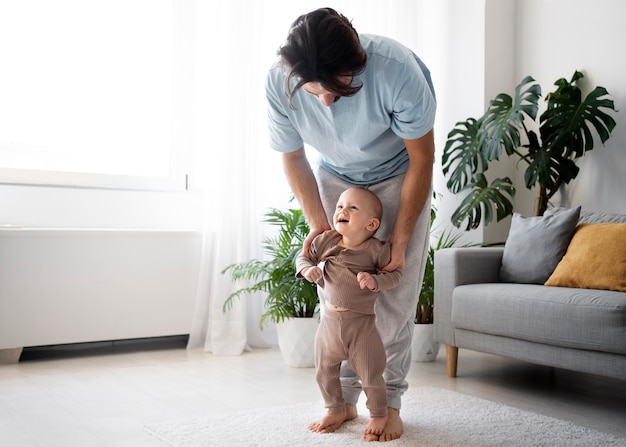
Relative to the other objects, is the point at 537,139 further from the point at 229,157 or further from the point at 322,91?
the point at 322,91

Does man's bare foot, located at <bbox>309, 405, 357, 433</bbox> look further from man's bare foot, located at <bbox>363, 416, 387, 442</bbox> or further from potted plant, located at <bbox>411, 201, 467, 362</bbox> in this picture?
potted plant, located at <bbox>411, 201, 467, 362</bbox>

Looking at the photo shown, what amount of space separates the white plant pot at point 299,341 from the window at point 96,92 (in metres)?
1.31

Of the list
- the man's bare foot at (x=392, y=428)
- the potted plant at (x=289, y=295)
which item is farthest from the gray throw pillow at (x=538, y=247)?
the man's bare foot at (x=392, y=428)

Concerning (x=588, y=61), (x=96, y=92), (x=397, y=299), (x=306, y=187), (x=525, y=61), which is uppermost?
(x=525, y=61)

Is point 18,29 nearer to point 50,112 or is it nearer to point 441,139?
point 50,112

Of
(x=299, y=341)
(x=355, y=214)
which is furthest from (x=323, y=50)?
(x=299, y=341)

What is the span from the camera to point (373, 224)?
202cm

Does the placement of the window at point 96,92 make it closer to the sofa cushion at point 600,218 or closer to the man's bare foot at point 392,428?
the sofa cushion at point 600,218

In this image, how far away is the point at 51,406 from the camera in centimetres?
247

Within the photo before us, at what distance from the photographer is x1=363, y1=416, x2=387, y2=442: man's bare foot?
2006 mm

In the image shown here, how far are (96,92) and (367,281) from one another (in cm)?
280

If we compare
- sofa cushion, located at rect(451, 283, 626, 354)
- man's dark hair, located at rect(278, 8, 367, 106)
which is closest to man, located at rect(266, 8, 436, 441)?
man's dark hair, located at rect(278, 8, 367, 106)

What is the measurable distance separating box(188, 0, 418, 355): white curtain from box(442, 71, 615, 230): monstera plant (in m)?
1.18

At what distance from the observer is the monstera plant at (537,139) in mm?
3676
